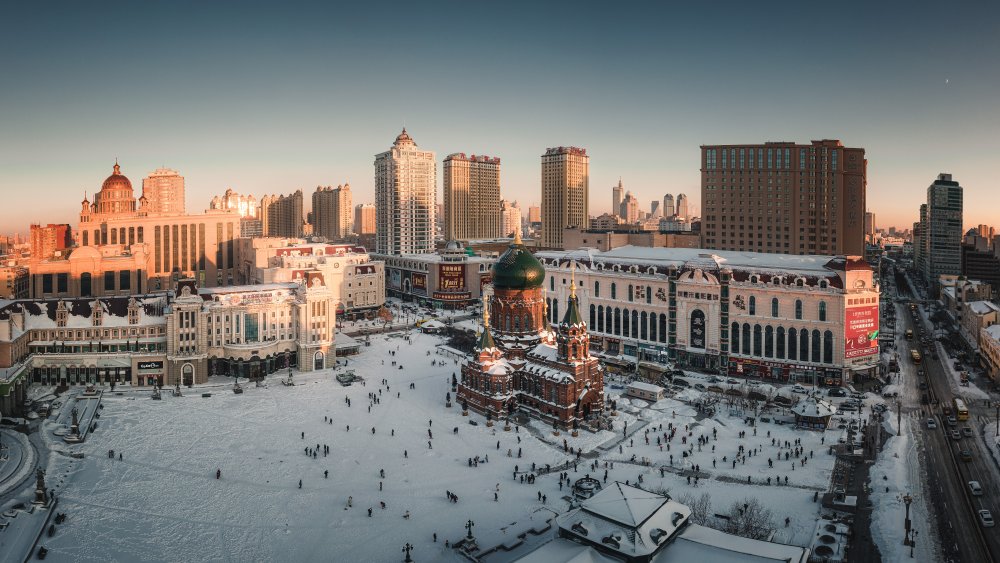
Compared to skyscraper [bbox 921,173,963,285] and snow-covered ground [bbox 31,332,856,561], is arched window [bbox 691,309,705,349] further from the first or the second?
skyscraper [bbox 921,173,963,285]

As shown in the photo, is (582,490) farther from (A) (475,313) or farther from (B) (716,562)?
(A) (475,313)

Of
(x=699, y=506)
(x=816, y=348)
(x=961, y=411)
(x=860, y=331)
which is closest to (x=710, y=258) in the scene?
(x=816, y=348)

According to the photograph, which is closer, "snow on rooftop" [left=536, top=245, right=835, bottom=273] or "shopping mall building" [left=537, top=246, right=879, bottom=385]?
"shopping mall building" [left=537, top=246, right=879, bottom=385]

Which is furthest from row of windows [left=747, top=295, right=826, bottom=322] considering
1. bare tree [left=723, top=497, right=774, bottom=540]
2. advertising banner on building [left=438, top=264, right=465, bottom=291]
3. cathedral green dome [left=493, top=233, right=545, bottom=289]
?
advertising banner on building [left=438, top=264, right=465, bottom=291]

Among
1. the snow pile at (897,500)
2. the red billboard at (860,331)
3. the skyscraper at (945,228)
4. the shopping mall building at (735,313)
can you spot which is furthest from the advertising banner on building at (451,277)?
the skyscraper at (945,228)

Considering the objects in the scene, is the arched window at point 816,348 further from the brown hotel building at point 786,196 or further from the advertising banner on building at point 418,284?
the advertising banner on building at point 418,284

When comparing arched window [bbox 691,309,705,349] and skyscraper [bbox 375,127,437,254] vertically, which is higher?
skyscraper [bbox 375,127,437,254]
